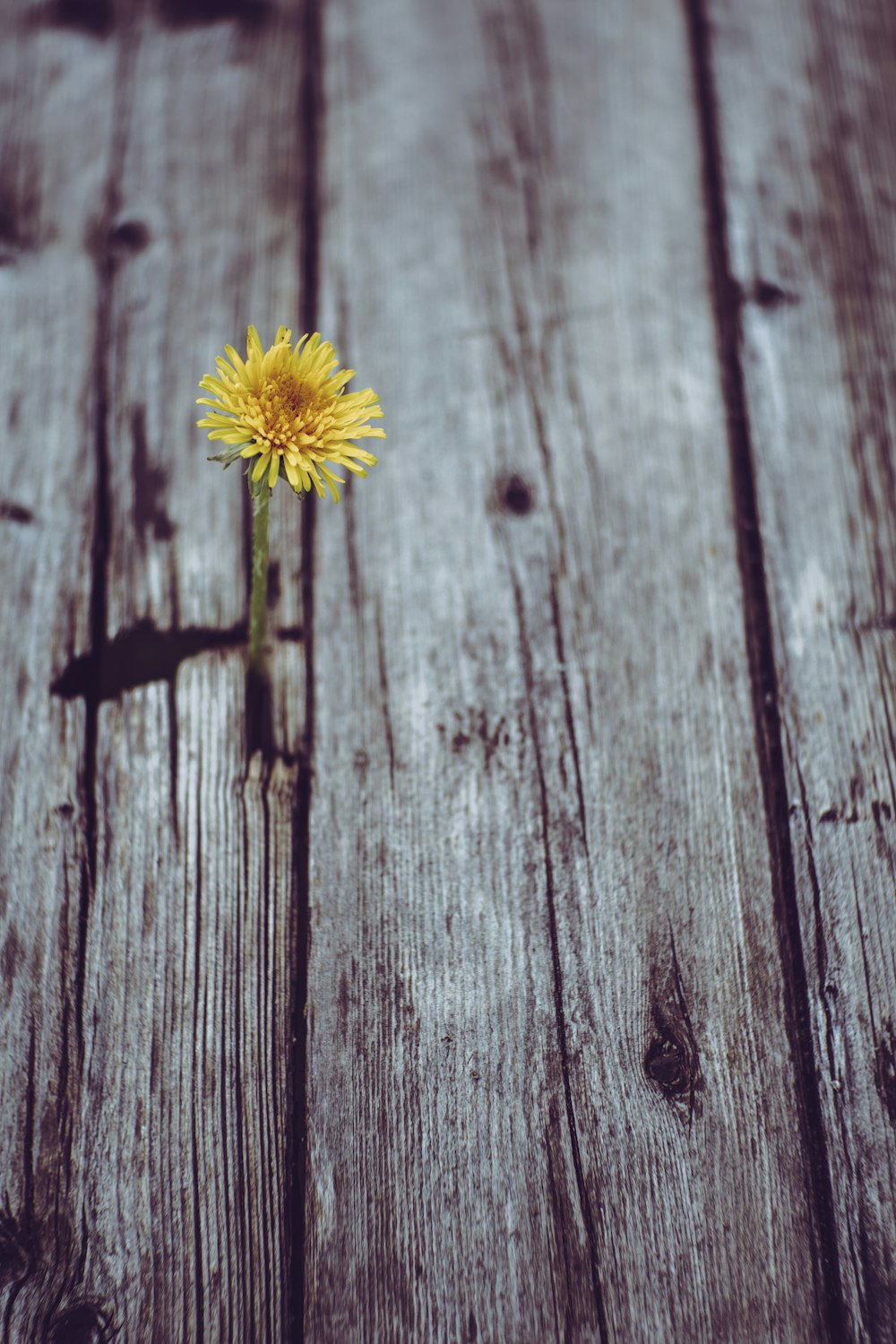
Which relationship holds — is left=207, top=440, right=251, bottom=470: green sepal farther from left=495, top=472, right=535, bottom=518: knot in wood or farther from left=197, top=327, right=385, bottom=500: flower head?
left=495, top=472, right=535, bottom=518: knot in wood

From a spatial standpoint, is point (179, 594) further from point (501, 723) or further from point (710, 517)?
point (710, 517)

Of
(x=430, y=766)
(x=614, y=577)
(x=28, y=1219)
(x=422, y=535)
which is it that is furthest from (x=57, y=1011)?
(x=614, y=577)

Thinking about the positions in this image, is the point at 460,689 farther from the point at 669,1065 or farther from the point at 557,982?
the point at 669,1065

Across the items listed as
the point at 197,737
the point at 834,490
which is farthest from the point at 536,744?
the point at 834,490

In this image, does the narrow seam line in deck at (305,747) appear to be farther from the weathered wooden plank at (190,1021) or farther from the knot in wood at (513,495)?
the knot in wood at (513,495)

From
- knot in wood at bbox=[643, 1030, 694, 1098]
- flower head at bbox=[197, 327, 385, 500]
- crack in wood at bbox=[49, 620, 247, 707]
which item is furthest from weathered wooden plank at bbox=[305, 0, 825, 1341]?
flower head at bbox=[197, 327, 385, 500]

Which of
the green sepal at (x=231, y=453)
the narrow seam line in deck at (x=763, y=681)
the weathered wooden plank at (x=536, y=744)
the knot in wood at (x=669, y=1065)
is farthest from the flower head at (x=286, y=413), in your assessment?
the knot in wood at (x=669, y=1065)
